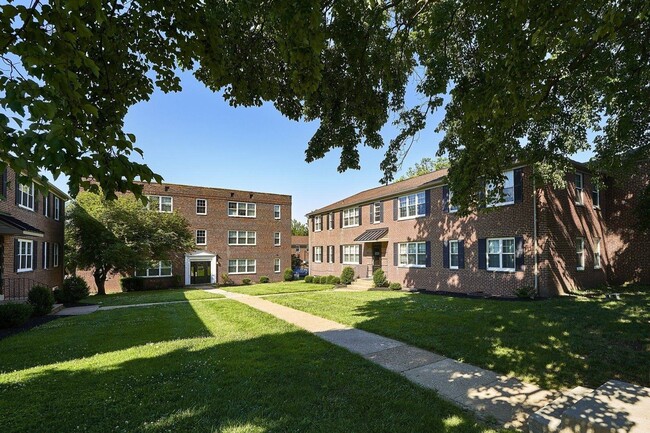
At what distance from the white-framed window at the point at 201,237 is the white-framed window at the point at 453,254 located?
21588mm

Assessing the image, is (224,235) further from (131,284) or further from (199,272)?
(131,284)

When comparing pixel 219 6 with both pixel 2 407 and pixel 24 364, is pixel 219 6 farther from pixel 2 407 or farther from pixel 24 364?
pixel 24 364

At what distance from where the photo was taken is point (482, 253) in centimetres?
1747

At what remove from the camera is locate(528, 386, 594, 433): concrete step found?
370 centimetres

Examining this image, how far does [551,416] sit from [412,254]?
Result: 18763 mm

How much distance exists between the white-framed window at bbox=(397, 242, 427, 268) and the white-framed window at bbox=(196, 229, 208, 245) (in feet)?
58.4

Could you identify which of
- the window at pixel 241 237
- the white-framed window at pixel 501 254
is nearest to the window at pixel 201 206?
the window at pixel 241 237

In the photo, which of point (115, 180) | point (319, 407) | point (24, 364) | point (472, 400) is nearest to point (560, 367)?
point (472, 400)

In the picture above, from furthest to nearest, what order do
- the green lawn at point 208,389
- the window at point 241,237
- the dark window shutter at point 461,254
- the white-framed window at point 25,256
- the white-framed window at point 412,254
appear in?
the window at point 241,237 → the white-framed window at point 412,254 → the dark window shutter at point 461,254 → the white-framed window at point 25,256 → the green lawn at point 208,389

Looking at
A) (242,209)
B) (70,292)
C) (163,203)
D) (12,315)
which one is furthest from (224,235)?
(12,315)

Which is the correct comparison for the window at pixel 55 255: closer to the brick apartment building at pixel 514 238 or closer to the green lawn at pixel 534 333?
the green lawn at pixel 534 333

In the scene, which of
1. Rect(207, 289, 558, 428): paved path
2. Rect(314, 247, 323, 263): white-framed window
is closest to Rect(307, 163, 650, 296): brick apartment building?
Rect(314, 247, 323, 263): white-framed window

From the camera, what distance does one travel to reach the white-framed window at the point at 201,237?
31.3 m

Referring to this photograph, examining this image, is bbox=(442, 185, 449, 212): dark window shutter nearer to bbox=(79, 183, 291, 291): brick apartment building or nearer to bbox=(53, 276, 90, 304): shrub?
bbox=(79, 183, 291, 291): brick apartment building
